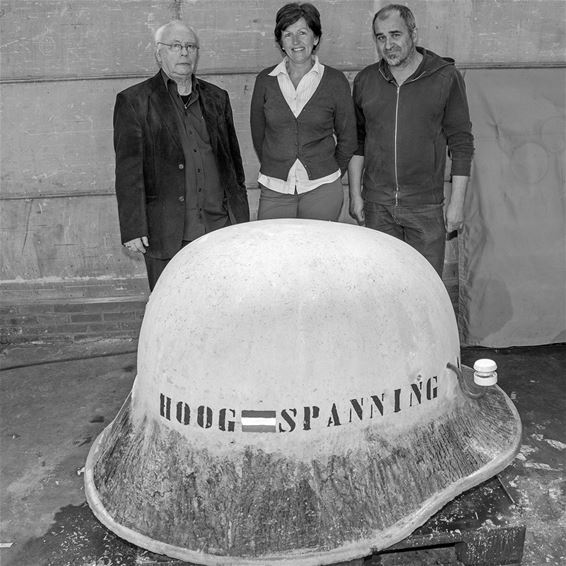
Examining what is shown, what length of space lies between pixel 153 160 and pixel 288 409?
1.82m

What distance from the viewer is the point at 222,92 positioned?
3.89 m

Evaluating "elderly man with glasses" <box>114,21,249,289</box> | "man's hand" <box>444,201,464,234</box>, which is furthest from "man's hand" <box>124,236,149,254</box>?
"man's hand" <box>444,201,464,234</box>

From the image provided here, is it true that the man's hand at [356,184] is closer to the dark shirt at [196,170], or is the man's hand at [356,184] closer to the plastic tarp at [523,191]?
the dark shirt at [196,170]

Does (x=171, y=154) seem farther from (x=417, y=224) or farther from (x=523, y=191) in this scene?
(x=523, y=191)

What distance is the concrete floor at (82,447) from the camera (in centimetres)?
277

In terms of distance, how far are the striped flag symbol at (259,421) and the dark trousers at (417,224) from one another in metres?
1.88

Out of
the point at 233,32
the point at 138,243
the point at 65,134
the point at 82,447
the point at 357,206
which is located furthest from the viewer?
the point at 65,134

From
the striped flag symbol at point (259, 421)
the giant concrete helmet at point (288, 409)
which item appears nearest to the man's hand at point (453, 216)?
the giant concrete helmet at point (288, 409)

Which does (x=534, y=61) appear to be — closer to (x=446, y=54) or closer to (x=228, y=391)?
(x=446, y=54)

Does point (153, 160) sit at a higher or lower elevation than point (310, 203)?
higher

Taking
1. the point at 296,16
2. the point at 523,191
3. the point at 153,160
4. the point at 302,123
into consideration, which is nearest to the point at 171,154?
the point at 153,160

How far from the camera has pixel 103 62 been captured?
176 inches

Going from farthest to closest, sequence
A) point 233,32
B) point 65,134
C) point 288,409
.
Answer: point 65,134, point 233,32, point 288,409

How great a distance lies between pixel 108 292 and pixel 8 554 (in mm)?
2398
